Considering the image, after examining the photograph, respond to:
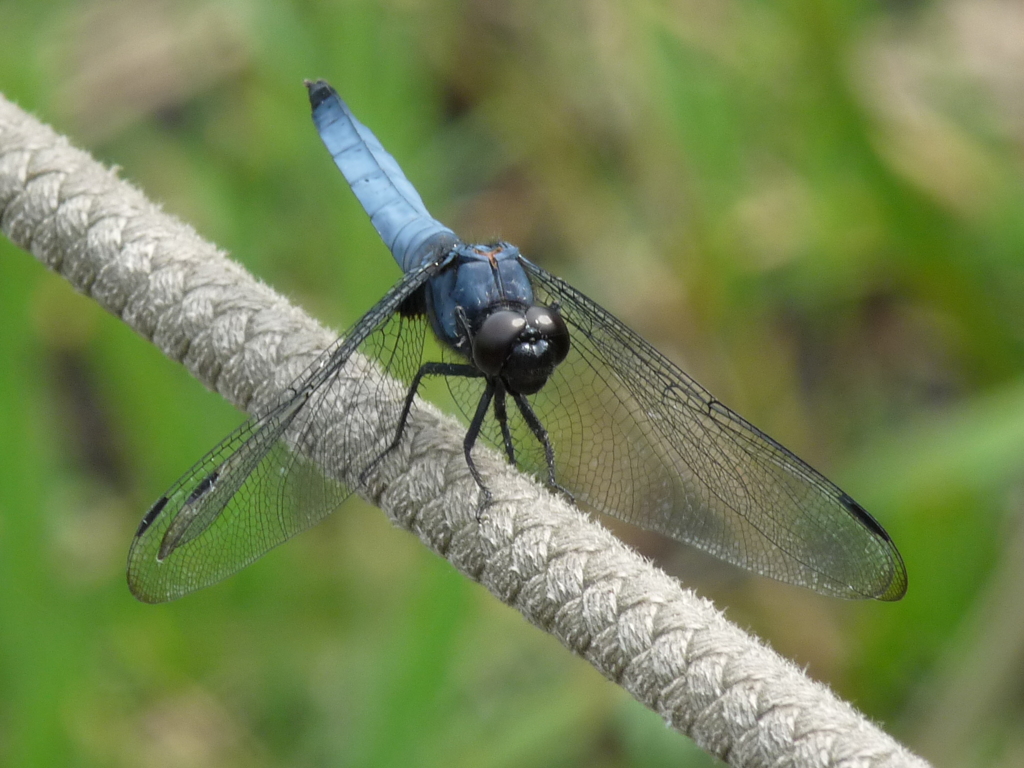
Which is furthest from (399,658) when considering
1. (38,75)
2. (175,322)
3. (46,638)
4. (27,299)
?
(38,75)

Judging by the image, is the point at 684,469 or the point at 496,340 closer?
the point at 496,340

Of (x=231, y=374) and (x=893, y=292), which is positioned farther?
(x=893, y=292)

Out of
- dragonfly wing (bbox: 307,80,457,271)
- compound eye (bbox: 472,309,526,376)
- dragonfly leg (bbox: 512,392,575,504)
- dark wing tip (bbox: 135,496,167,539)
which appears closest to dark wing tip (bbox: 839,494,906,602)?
dragonfly leg (bbox: 512,392,575,504)

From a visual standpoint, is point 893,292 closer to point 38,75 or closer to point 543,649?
point 543,649

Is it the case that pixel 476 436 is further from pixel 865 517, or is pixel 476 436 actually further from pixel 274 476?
pixel 865 517

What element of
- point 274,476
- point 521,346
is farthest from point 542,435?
point 274,476
